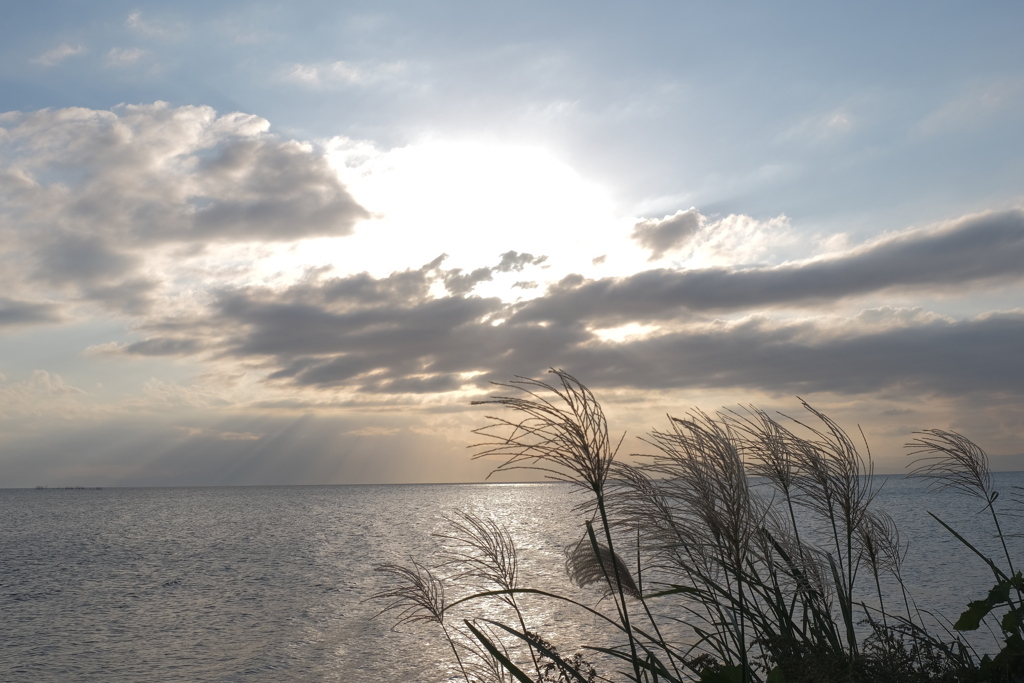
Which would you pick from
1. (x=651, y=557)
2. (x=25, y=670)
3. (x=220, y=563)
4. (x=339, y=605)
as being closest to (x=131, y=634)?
(x=25, y=670)

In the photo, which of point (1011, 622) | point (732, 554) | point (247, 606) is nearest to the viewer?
point (732, 554)

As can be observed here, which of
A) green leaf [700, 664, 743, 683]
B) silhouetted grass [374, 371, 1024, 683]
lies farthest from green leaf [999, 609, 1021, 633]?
green leaf [700, 664, 743, 683]

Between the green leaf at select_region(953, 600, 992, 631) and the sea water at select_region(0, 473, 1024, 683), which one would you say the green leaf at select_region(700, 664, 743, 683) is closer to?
the sea water at select_region(0, 473, 1024, 683)

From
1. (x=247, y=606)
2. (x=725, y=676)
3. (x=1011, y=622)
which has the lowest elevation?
(x=247, y=606)

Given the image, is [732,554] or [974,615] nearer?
[732,554]

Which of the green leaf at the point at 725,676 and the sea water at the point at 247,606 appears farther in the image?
the sea water at the point at 247,606

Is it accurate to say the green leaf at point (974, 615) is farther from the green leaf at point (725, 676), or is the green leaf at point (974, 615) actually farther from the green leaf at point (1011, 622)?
the green leaf at point (725, 676)

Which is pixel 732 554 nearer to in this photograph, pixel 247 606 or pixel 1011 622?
pixel 1011 622

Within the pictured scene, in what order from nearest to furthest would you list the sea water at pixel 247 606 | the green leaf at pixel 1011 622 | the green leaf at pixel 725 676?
1. the green leaf at pixel 725 676
2. the green leaf at pixel 1011 622
3. the sea water at pixel 247 606

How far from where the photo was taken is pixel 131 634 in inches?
1104

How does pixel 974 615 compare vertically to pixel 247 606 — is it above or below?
above

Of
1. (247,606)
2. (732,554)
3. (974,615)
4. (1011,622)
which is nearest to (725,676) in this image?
(732,554)

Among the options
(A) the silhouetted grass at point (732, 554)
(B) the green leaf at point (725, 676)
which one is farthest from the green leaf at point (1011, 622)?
(B) the green leaf at point (725, 676)

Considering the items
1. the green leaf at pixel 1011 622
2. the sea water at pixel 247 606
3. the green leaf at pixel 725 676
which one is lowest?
the sea water at pixel 247 606
